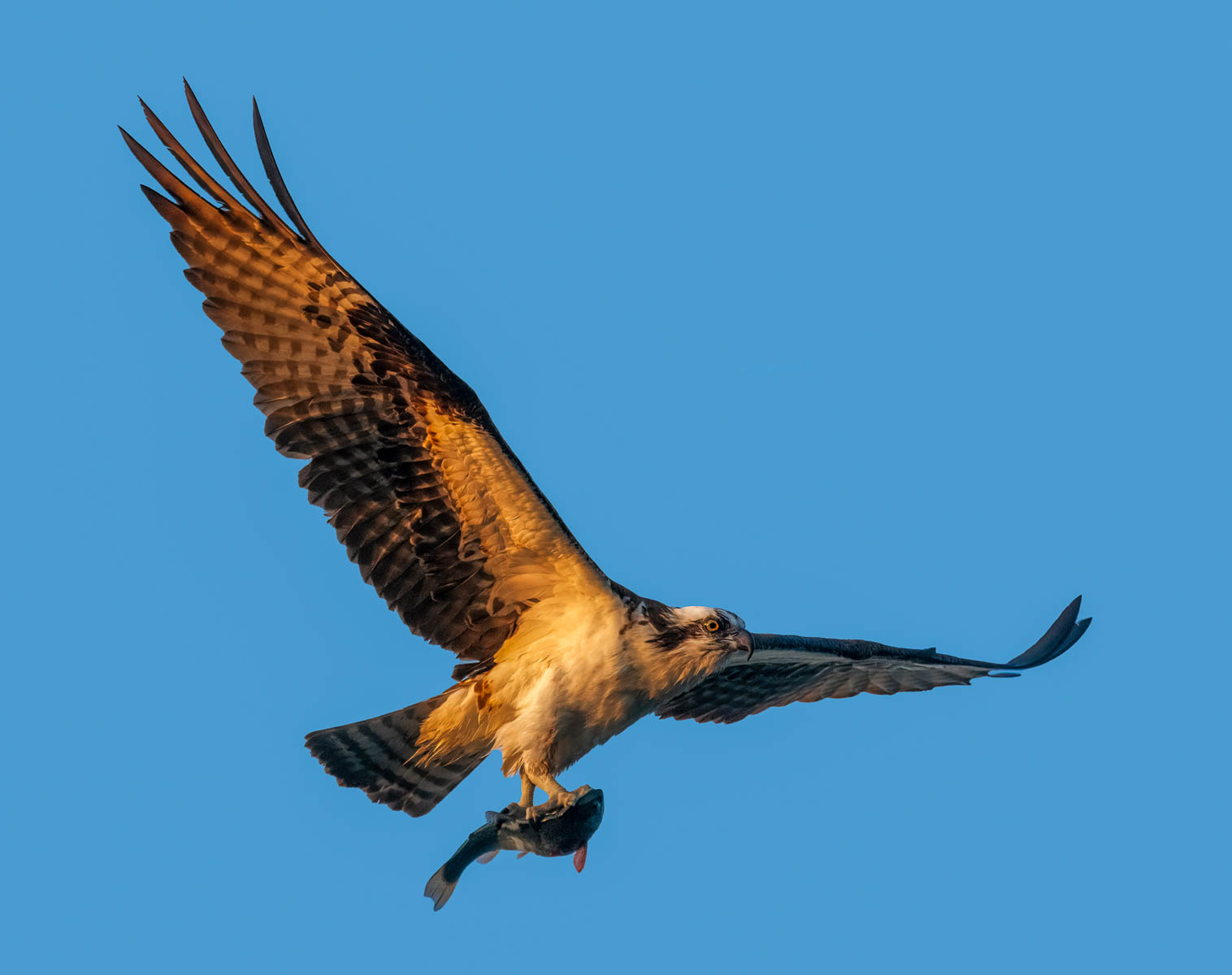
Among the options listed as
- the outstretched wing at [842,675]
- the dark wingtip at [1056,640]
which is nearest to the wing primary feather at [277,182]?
the outstretched wing at [842,675]

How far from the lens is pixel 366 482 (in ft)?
32.6

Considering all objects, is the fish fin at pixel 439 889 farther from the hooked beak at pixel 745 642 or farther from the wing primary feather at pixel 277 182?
the wing primary feather at pixel 277 182

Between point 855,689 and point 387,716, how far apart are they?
4110 millimetres

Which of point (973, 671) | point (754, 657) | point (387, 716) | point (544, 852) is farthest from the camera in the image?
point (973, 671)

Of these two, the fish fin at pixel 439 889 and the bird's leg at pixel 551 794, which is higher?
the bird's leg at pixel 551 794

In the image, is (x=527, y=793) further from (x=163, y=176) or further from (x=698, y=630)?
(x=163, y=176)

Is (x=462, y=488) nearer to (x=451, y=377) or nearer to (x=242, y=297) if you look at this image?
(x=451, y=377)

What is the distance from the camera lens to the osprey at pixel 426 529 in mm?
9664

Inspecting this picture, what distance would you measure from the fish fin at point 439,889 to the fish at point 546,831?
28cm

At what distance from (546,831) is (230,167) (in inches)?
181

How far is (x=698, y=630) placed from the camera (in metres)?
10.1

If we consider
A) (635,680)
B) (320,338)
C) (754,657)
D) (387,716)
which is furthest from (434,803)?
(320,338)

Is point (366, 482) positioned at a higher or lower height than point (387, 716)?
higher

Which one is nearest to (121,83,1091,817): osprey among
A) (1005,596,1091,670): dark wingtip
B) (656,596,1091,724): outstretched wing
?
(656,596,1091,724): outstretched wing
